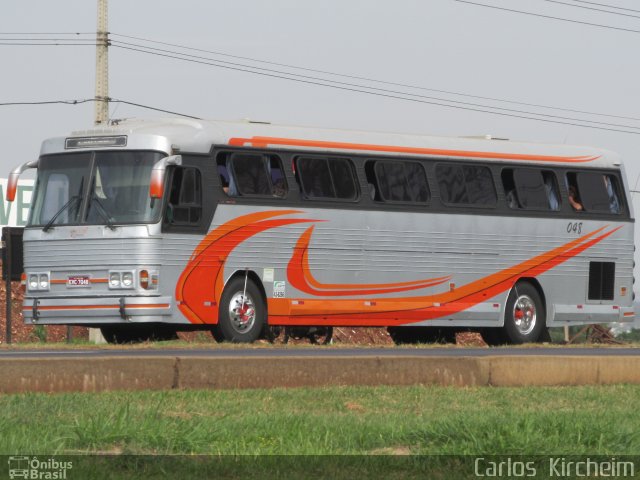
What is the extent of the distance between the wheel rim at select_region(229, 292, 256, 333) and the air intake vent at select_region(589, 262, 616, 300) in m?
7.59

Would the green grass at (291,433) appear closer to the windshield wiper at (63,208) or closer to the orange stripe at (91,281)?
the orange stripe at (91,281)

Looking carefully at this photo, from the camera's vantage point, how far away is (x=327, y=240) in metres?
24.2

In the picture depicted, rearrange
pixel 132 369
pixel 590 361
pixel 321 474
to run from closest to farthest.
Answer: pixel 321 474 < pixel 132 369 < pixel 590 361

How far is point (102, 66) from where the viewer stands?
4184 centimetres

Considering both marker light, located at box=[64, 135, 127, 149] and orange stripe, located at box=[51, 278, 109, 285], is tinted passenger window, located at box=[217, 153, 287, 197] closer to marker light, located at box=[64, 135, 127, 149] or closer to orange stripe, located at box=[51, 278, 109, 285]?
marker light, located at box=[64, 135, 127, 149]

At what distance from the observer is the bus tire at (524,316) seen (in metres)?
26.3

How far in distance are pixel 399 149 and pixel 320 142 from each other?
1.70 m

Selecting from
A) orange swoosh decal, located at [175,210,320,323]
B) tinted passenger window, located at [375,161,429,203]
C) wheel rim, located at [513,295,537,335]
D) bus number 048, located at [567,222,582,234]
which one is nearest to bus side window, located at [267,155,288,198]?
orange swoosh decal, located at [175,210,320,323]

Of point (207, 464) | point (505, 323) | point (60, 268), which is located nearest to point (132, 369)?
point (207, 464)

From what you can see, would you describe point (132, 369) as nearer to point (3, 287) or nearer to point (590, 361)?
point (590, 361)

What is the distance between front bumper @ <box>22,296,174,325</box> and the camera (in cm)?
2186

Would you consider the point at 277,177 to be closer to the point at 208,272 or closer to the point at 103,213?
the point at 208,272

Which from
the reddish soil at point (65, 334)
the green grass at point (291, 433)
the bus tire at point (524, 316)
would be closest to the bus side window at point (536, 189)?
the bus tire at point (524, 316)

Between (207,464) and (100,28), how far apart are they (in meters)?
35.6
